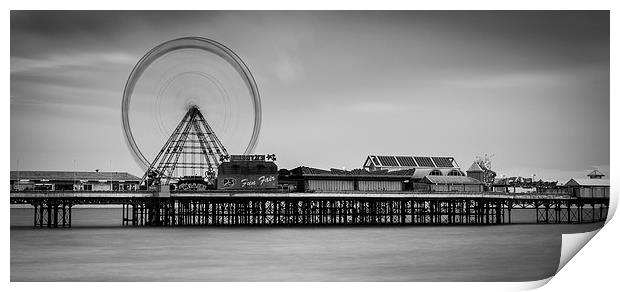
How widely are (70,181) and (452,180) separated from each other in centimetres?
3648

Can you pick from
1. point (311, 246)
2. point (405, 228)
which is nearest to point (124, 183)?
point (405, 228)

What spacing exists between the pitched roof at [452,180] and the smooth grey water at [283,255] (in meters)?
13.0

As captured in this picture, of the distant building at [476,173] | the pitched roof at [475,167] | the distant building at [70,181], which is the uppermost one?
the pitched roof at [475,167]

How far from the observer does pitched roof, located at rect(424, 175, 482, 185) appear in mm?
72562

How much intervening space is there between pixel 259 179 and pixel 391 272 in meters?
27.8

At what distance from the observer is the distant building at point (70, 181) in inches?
3409

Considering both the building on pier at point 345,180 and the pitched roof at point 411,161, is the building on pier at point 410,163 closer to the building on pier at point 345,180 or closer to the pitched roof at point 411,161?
the pitched roof at point 411,161

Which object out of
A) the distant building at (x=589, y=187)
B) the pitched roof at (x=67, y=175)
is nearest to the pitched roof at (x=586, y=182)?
the distant building at (x=589, y=187)

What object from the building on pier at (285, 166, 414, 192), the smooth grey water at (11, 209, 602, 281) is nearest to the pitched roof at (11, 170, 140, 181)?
the building on pier at (285, 166, 414, 192)

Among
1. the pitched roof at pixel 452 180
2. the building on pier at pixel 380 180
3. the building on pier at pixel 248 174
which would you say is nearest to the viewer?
the building on pier at pixel 248 174

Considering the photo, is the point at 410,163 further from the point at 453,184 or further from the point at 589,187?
the point at 589,187

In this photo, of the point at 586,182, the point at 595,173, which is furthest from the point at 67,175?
the point at 595,173

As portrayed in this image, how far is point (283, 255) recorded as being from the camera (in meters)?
43.4

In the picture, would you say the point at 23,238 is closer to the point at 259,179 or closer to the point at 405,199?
the point at 259,179
